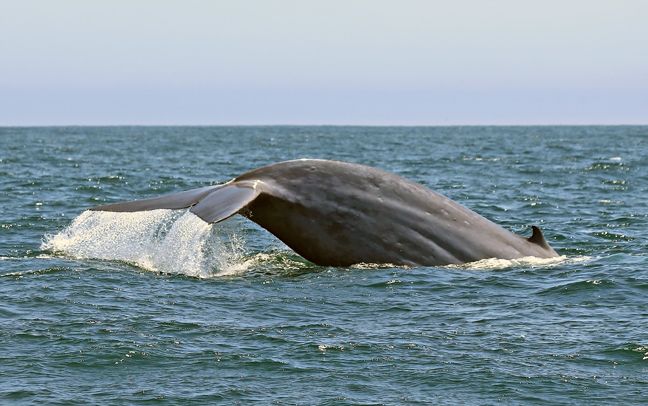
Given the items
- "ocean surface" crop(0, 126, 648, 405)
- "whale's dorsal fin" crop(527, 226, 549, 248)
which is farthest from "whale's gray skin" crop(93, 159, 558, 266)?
"whale's dorsal fin" crop(527, 226, 549, 248)

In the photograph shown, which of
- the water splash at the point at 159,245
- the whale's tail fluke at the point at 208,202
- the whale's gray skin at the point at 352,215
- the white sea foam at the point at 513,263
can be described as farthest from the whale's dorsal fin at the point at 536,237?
the whale's tail fluke at the point at 208,202

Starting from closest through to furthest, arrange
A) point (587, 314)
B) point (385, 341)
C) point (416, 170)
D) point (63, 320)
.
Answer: point (385, 341), point (63, 320), point (587, 314), point (416, 170)

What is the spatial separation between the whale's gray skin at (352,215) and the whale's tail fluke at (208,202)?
0.03 meters

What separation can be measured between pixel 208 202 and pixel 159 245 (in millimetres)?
3364

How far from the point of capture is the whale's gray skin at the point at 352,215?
13250mm

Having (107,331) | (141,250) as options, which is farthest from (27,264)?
(107,331)

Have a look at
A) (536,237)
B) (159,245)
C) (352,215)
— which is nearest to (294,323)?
(352,215)

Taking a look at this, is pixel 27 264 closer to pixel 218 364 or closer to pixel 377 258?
pixel 377 258

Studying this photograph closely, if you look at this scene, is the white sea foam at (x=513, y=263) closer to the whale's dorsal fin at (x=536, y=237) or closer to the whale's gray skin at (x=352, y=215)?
the whale's gray skin at (x=352, y=215)

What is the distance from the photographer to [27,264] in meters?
14.7

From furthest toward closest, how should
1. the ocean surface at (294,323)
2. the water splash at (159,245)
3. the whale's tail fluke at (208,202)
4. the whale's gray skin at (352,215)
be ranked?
the water splash at (159,245), the whale's gray skin at (352,215), the whale's tail fluke at (208,202), the ocean surface at (294,323)

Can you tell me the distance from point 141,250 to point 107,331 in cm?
463

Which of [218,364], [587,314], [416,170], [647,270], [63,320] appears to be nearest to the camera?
[218,364]

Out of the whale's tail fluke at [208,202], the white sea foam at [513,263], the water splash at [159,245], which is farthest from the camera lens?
the water splash at [159,245]
